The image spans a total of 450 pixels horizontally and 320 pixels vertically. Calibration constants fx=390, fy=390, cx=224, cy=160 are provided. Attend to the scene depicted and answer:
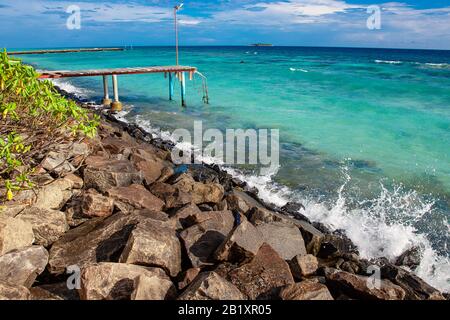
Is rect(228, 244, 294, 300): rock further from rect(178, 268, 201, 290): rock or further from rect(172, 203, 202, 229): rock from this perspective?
rect(172, 203, 202, 229): rock

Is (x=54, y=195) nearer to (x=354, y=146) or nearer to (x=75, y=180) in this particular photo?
(x=75, y=180)

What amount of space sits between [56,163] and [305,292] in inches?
179

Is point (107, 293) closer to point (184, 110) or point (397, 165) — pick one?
point (397, 165)

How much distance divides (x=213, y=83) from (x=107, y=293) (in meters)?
28.4

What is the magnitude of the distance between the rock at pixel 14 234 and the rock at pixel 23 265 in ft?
0.45

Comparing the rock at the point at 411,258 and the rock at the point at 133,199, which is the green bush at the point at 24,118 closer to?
the rock at the point at 133,199

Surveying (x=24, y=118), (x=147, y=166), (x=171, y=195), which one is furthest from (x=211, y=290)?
(x=147, y=166)

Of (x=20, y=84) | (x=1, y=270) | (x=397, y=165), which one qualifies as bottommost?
(x=397, y=165)

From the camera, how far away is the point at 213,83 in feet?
102

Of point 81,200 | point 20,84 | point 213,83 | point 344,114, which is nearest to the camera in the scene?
point 20,84

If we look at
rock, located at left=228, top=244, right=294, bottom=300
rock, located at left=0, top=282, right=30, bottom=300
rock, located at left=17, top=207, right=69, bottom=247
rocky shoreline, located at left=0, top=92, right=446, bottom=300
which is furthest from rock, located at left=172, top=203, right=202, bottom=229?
rock, located at left=0, top=282, right=30, bottom=300

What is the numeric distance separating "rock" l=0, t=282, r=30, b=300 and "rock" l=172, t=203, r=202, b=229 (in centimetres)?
231

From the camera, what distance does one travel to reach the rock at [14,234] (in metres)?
4.18
